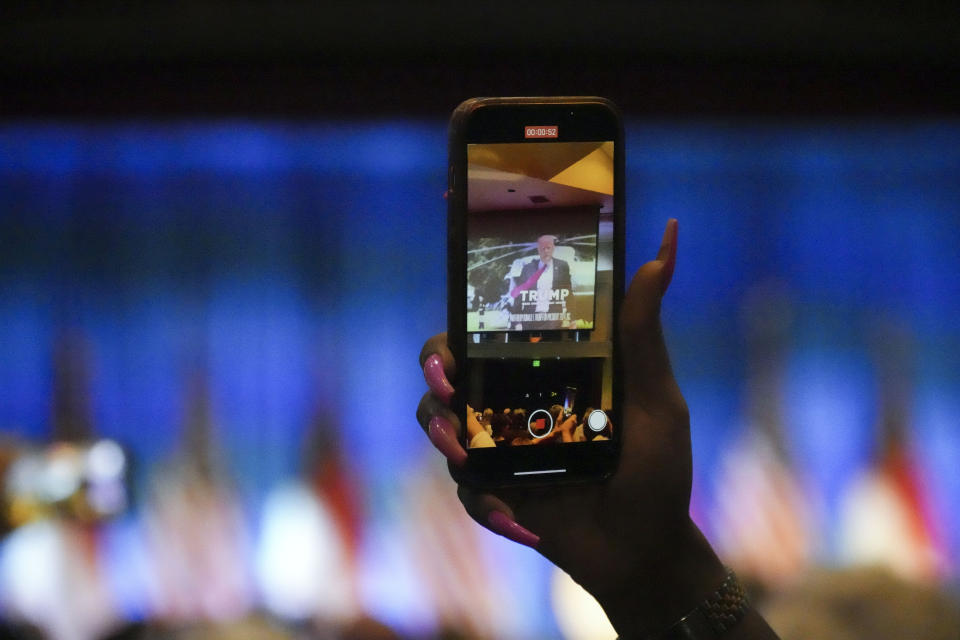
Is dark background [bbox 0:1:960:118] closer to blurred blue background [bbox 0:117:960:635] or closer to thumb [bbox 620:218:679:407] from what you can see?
blurred blue background [bbox 0:117:960:635]

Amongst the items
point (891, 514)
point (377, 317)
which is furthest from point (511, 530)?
point (891, 514)

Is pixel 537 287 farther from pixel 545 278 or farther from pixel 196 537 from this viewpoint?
pixel 196 537

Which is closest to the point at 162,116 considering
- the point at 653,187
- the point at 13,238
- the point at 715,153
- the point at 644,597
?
the point at 13,238

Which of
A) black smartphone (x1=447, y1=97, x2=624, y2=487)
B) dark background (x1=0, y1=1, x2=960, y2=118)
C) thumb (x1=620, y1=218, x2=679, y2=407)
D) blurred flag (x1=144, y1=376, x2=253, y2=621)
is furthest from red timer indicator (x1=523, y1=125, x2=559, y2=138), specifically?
blurred flag (x1=144, y1=376, x2=253, y2=621)

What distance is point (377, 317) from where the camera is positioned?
1.87 m

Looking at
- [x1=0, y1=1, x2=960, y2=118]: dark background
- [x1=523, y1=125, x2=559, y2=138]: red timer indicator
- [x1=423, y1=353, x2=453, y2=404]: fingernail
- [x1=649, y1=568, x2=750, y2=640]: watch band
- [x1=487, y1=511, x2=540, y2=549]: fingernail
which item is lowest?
[x1=649, y1=568, x2=750, y2=640]: watch band

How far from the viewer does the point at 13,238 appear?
1879 millimetres

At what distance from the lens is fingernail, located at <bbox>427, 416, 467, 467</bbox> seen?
583 mm

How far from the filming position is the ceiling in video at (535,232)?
2.08ft

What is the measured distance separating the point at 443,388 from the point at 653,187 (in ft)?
4.58

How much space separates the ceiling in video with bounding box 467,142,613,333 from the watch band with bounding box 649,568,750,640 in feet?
0.83

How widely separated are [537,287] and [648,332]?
113 mm

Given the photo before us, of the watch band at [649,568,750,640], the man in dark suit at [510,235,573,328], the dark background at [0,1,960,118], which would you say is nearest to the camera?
the watch band at [649,568,750,640]

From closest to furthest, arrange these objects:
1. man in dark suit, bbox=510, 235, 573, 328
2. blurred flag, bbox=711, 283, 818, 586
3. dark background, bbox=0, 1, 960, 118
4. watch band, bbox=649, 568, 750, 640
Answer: watch band, bbox=649, 568, 750, 640 < man in dark suit, bbox=510, 235, 573, 328 < dark background, bbox=0, 1, 960, 118 < blurred flag, bbox=711, 283, 818, 586
